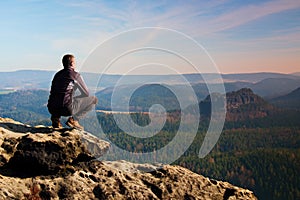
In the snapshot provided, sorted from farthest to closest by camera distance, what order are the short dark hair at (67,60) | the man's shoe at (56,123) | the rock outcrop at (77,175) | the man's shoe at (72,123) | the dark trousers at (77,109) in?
the man's shoe at (56,123), the man's shoe at (72,123), the dark trousers at (77,109), the short dark hair at (67,60), the rock outcrop at (77,175)

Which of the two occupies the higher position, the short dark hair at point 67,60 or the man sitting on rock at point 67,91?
the short dark hair at point 67,60

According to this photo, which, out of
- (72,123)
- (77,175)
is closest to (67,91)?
(72,123)

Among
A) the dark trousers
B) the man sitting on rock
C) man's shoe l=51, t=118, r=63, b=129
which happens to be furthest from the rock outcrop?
the man sitting on rock

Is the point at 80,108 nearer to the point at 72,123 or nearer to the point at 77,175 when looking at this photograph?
the point at 72,123

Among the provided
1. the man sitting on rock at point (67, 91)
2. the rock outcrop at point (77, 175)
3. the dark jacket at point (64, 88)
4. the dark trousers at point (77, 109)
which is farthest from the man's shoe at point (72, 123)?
the rock outcrop at point (77, 175)

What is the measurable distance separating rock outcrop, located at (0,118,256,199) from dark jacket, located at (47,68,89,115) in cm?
112

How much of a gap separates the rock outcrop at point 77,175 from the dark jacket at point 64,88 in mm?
1115

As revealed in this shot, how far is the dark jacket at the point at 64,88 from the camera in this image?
14164 mm

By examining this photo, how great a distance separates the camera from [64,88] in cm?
1421

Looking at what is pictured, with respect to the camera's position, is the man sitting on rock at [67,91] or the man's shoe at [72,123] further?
the man's shoe at [72,123]

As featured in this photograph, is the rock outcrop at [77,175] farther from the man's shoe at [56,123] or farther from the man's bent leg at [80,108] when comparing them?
the man's bent leg at [80,108]

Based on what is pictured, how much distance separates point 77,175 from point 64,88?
411 centimetres

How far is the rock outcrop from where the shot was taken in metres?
11.4

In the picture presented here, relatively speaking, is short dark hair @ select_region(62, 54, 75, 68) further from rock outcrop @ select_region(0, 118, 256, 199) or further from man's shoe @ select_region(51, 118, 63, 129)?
rock outcrop @ select_region(0, 118, 256, 199)
